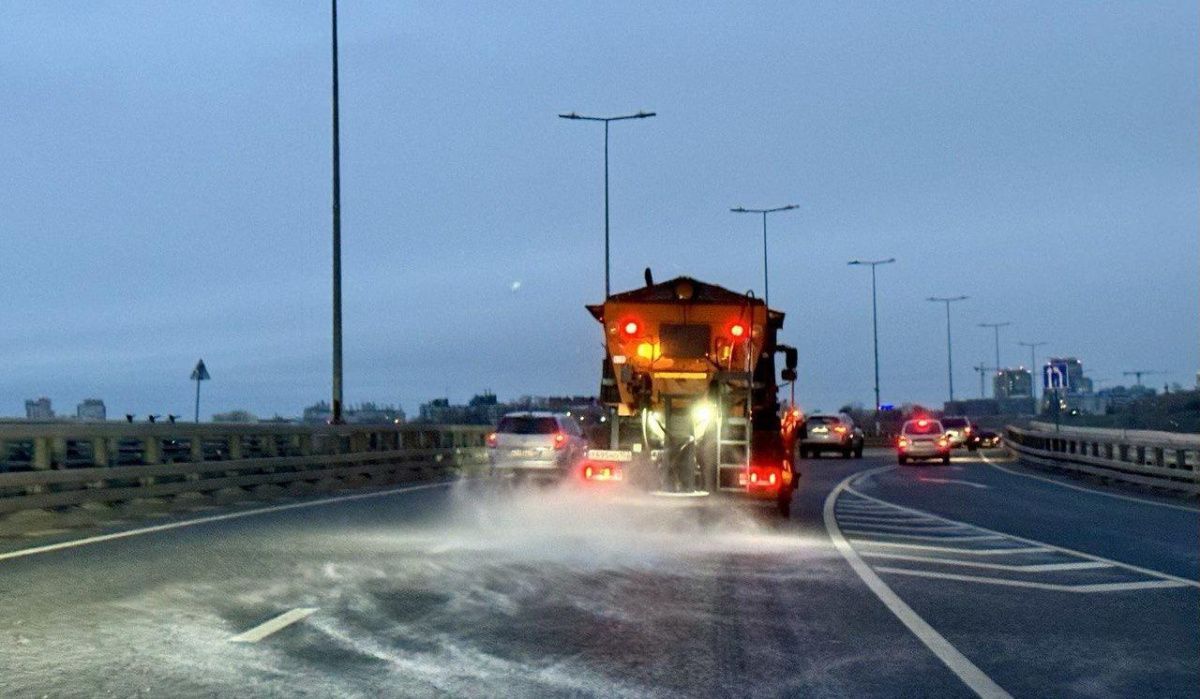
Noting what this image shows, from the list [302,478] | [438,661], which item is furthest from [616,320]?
[438,661]

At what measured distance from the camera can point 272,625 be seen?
10.6m

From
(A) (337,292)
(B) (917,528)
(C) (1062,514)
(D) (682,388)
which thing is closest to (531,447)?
(A) (337,292)

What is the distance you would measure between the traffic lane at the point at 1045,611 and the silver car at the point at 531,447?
1352 cm

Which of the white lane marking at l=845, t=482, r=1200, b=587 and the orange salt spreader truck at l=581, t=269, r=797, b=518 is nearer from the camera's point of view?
the white lane marking at l=845, t=482, r=1200, b=587

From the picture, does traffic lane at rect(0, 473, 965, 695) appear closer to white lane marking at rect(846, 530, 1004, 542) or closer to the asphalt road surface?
the asphalt road surface

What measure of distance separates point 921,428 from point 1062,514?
26.4m

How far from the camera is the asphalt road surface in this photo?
29.0 ft

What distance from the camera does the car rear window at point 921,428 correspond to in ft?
169

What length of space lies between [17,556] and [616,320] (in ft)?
32.5

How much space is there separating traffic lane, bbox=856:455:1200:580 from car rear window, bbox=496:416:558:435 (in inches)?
272

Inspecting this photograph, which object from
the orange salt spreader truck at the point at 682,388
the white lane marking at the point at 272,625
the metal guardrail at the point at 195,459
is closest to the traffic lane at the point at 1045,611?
the orange salt spreader truck at the point at 682,388

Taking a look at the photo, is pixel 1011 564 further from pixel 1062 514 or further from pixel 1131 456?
pixel 1131 456

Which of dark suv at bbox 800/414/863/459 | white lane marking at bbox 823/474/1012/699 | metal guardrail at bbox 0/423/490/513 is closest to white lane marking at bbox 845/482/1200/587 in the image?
white lane marking at bbox 823/474/1012/699

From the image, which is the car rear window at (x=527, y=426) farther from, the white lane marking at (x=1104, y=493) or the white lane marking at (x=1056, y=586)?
the white lane marking at (x=1056, y=586)
